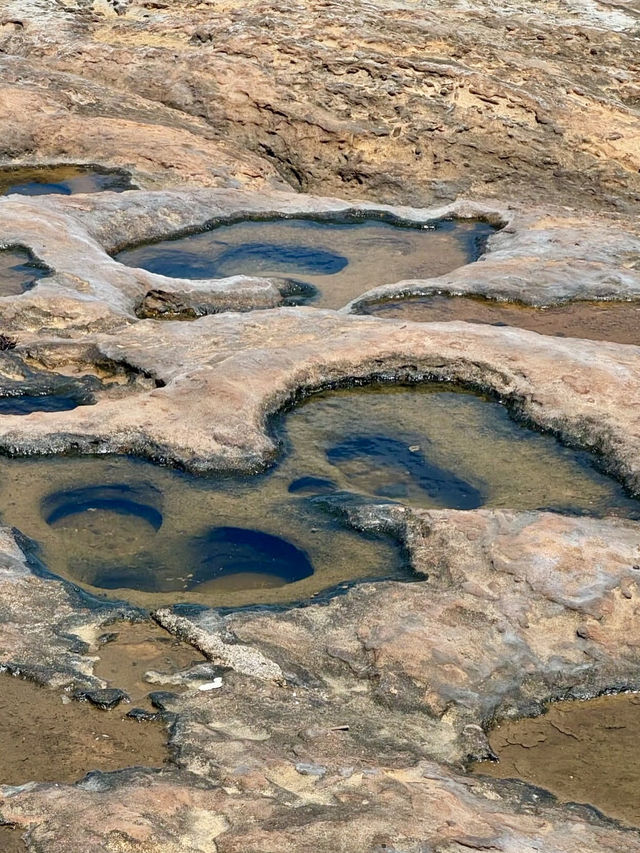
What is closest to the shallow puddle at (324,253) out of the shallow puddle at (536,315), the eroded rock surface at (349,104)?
the shallow puddle at (536,315)

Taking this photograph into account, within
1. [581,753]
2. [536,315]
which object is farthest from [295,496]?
[536,315]

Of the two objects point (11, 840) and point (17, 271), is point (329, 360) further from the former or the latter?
point (11, 840)

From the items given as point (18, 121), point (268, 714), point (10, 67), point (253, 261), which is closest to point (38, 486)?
point (268, 714)

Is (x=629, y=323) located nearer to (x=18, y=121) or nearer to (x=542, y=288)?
(x=542, y=288)

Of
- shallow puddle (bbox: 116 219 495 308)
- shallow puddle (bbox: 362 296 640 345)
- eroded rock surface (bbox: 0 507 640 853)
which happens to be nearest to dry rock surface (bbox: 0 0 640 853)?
eroded rock surface (bbox: 0 507 640 853)

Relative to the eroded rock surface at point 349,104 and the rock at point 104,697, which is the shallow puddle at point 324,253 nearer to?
the eroded rock surface at point 349,104
